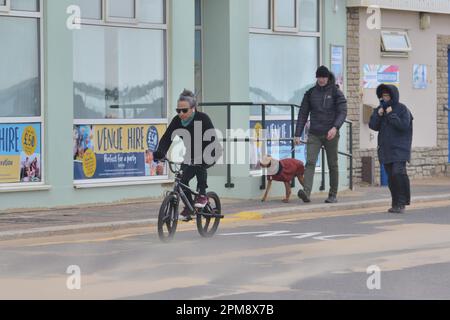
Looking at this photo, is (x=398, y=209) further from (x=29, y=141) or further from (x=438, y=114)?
(x=438, y=114)

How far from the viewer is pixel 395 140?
18.9m

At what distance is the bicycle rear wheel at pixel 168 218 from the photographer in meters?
14.5

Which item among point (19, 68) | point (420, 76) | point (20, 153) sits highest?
point (420, 76)

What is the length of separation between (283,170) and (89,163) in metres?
3.07

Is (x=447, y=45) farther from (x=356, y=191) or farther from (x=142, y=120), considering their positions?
(x=142, y=120)

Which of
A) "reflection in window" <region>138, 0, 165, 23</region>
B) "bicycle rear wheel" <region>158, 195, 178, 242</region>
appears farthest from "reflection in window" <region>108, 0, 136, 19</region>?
"bicycle rear wheel" <region>158, 195, 178, 242</region>

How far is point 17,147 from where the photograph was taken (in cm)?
1805

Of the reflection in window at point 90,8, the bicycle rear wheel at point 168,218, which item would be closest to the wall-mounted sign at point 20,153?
the reflection in window at point 90,8

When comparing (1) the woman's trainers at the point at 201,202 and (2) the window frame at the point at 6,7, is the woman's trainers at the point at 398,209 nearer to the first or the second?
(1) the woman's trainers at the point at 201,202

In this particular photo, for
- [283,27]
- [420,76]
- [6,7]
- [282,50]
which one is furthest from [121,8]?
[420,76]

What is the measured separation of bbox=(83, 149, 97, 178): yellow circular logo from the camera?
18.9 m

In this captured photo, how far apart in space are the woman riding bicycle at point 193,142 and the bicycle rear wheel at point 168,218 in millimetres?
390
